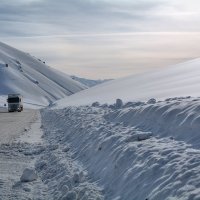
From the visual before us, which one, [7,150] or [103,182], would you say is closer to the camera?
[103,182]

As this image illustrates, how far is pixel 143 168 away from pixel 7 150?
9439 millimetres

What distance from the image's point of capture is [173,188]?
287 inches

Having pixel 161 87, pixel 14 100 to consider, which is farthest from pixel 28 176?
pixel 14 100

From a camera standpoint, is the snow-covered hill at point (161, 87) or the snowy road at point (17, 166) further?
the snow-covered hill at point (161, 87)

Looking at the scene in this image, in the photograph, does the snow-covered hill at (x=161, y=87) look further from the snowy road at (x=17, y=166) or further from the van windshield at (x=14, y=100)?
the van windshield at (x=14, y=100)

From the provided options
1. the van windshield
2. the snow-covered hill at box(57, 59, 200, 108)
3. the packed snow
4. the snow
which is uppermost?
the snow-covered hill at box(57, 59, 200, 108)

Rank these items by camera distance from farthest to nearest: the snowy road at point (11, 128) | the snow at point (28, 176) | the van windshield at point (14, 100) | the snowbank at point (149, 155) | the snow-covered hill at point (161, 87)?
the van windshield at point (14, 100) → the snow-covered hill at point (161, 87) → the snowy road at point (11, 128) → the snow at point (28, 176) → the snowbank at point (149, 155)

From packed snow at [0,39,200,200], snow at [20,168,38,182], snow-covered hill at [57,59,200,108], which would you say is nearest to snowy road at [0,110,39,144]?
packed snow at [0,39,200,200]

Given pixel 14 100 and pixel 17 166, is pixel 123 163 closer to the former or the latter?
pixel 17 166

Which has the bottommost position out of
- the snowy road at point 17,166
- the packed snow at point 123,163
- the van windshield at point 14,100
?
the van windshield at point 14,100

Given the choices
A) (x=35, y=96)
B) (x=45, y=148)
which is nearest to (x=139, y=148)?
(x=45, y=148)

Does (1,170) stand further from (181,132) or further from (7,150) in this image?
(181,132)

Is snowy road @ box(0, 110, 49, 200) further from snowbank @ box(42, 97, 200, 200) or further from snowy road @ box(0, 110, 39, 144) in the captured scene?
snowbank @ box(42, 97, 200, 200)

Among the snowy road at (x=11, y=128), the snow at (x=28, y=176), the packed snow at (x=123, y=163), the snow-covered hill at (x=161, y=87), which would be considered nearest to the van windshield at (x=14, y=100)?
the snow-covered hill at (x=161, y=87)
